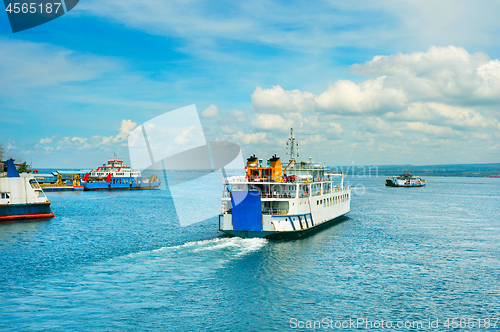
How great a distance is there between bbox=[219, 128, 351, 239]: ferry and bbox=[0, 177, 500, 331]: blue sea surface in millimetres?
1443

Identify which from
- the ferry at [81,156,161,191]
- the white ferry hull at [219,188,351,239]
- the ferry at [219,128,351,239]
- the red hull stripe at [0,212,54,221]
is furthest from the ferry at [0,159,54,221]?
the ferry at [81,156,161,191]

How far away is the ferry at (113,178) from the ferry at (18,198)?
2760 inches

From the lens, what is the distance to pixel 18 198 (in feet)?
182

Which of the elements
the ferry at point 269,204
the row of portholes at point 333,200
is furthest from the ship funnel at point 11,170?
the row of portholes at point 333,200

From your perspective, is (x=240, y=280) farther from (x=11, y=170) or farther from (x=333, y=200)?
(x=11, y=170)

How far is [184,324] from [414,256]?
24.3 metres

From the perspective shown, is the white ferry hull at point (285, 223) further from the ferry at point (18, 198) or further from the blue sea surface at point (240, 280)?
the ferry at point (18, 198)

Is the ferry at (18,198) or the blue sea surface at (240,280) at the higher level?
the ferry at (18,198)

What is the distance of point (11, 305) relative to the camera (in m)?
21.3

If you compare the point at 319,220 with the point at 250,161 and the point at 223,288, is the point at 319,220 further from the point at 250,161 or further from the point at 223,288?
the point at 223,288

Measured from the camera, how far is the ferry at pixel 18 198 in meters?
54.1

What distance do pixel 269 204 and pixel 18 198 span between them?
41945mm

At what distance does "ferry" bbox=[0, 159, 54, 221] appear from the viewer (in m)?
54.1

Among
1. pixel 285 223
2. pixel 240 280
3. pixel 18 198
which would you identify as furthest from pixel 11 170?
pixel 240 280
